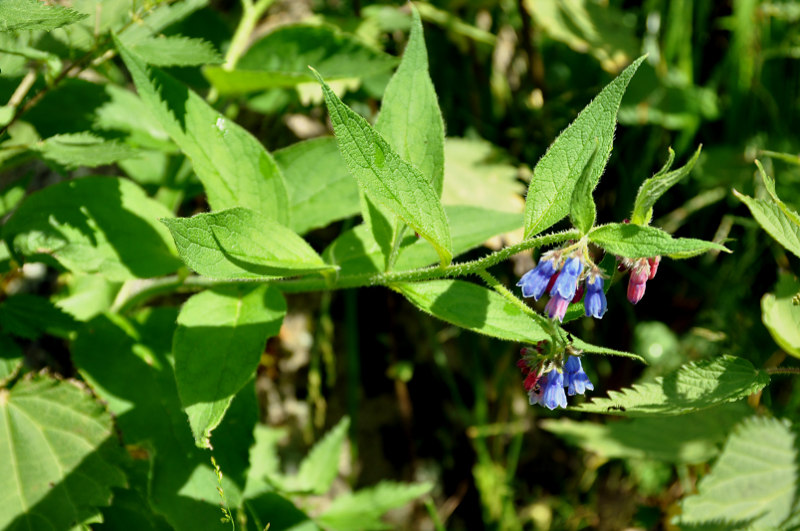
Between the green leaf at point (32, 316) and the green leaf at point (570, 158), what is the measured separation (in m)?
1.18

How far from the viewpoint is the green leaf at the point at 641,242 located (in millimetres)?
1164

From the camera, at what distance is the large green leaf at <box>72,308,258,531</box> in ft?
5.82

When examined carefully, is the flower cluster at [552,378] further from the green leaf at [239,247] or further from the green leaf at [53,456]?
the green leaf at [53,456]

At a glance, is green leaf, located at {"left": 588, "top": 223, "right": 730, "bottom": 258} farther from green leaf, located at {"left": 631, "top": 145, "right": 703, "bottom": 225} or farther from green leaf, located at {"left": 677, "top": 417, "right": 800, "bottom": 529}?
green leaf, located at {"left": 677, "top": 417, "right": 800, "bottom": 529}

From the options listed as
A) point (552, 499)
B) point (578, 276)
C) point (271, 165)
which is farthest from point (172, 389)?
point (552, 499)

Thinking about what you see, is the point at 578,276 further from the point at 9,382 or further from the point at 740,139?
the point at 740,139

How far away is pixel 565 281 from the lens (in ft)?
4.25

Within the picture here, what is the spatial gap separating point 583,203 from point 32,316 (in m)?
1.37

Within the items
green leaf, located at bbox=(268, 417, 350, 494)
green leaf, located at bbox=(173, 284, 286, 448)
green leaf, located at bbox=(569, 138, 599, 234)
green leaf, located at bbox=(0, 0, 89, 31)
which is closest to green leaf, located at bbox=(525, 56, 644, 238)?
green leaf, located at bbox=(569, 138, 599, 234)

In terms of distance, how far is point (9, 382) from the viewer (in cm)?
183

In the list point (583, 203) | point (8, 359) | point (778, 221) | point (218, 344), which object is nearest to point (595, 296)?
point (583, 203)

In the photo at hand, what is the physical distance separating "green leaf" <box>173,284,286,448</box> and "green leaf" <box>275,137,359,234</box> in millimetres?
341

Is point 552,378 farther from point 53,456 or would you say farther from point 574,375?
point 53,456

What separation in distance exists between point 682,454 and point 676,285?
0.92 metres
